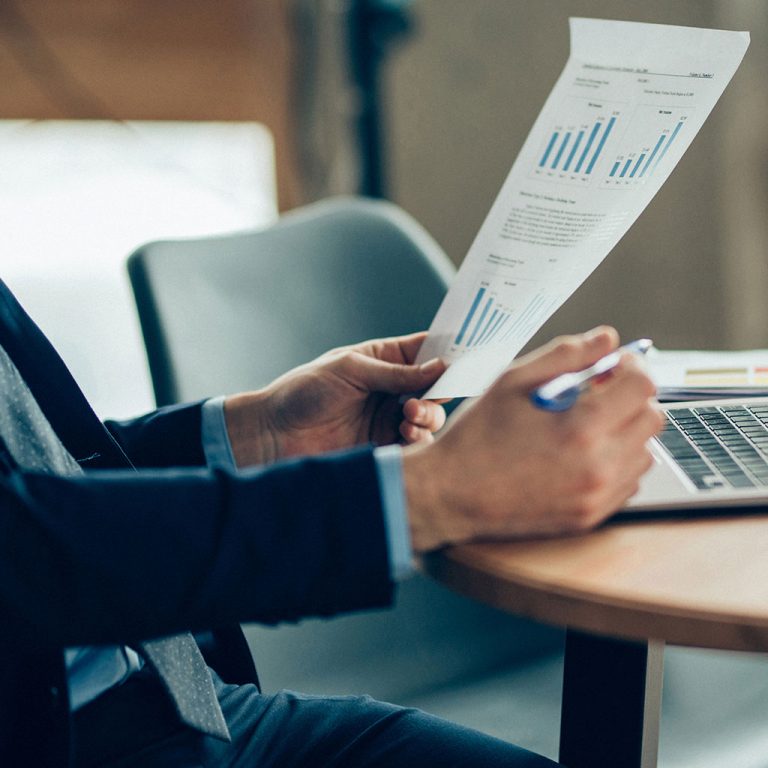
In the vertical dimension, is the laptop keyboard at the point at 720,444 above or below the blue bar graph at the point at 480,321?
below

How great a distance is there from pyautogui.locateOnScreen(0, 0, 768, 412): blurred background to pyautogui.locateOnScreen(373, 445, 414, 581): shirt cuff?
214 centimetres

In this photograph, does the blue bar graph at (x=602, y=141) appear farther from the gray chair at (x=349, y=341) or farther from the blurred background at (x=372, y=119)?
the blurred background at (x=372, y=119)

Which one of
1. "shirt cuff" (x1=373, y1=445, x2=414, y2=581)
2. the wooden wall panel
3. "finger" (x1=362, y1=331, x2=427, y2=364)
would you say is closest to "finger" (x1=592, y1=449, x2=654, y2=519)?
"shirt cuff" (x1=373, y1=445, x2=414, y2=581)

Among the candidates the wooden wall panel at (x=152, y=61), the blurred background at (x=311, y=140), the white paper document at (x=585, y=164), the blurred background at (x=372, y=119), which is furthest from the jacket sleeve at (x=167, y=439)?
the wooden wall panel at (x=152, y=61)

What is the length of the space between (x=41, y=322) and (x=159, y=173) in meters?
0.59

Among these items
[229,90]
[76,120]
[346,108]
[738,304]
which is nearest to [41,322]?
[76,120]

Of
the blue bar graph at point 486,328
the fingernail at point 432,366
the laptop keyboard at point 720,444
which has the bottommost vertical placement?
the laptop keyboard at point 720,444

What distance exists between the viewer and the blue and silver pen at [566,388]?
0.54 meters

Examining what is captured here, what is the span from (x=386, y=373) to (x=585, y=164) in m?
0.24

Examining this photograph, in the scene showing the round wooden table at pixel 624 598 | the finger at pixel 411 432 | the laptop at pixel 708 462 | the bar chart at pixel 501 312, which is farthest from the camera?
the finger at pixel 411 432

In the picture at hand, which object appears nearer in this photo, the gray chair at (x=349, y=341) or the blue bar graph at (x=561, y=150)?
the blue bar graph at (x=561, y=150)

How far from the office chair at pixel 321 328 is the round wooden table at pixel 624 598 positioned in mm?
419

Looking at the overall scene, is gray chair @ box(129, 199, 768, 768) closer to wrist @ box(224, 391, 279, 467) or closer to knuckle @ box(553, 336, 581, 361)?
wrist @ box(224, 391, 279, 467)

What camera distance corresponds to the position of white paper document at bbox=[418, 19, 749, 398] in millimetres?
634
